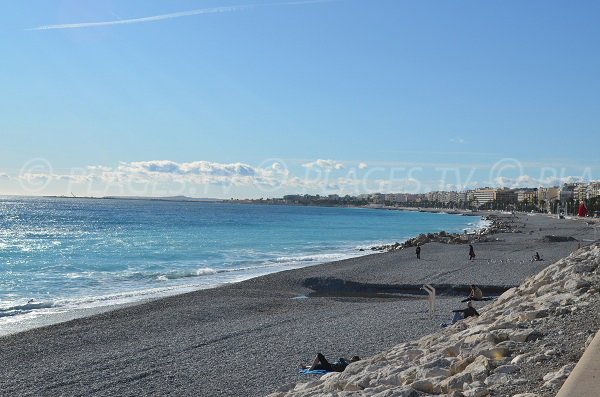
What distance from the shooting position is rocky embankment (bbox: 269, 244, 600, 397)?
5.09 metres

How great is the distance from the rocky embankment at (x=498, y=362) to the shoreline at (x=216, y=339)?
97.6 inches

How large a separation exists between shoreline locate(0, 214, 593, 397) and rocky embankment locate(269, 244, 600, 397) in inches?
97.6

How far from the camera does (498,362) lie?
5.65 meters

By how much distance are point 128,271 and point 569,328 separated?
90.4 feet

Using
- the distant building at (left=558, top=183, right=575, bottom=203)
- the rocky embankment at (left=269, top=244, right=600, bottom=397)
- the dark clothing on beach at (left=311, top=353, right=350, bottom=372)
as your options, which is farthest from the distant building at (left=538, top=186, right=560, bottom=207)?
the rocky embankment at (left=269, top=244, right=600, bottom=397)

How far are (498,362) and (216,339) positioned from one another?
893 centimetres

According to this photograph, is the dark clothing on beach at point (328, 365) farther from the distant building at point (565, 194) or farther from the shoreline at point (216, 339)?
→ the distant building at point (565, 194)

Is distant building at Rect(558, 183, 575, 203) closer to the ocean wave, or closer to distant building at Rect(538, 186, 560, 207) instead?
distant building at Rect(538, 186, 560, 207)

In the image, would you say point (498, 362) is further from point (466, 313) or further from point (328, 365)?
point (466, 313)

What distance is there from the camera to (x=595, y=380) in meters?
4.10

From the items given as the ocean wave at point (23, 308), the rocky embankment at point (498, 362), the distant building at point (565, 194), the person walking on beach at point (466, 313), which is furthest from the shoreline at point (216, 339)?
the distant building at point (565, 194)

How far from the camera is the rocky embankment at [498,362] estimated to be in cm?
509

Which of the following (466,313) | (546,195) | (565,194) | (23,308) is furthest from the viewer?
(546,195)

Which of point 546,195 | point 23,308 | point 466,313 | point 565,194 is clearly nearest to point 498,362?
point 466,313
